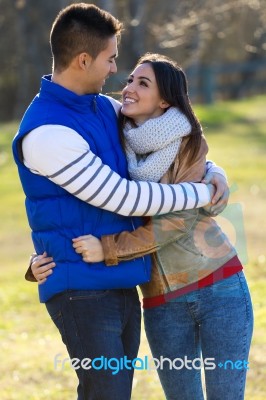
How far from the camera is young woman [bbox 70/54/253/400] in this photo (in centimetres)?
340

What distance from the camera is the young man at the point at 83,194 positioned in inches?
126

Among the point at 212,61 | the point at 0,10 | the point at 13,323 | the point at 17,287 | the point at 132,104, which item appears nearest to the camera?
the point at 132,104

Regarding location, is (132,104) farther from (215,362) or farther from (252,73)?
(252,73)

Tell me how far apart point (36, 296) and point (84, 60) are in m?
6.13

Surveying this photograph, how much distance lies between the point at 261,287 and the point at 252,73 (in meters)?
26.0

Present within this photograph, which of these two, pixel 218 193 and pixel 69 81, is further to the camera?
pixel 218 193

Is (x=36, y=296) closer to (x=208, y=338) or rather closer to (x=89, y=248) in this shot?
(x=208, y=338)

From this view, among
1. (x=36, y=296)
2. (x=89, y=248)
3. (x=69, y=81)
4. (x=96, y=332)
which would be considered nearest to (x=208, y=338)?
(x=96, y=332)

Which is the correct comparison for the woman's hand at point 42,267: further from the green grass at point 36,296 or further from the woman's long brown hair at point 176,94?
the green grass at point 36,296

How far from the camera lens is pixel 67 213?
3.26 meters

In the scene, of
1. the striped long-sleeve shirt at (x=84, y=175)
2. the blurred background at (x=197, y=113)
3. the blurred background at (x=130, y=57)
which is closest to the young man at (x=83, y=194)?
the striped long-sleeve shirt at (x=84, y=175)

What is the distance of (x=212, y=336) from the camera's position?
11.2ft

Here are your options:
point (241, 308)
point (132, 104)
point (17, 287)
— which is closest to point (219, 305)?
point (241, 308)

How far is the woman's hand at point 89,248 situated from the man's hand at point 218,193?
48 cm
